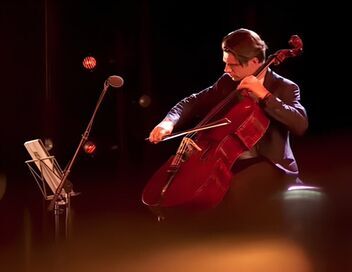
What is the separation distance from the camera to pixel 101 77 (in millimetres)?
3730

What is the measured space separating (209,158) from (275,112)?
0.32 m

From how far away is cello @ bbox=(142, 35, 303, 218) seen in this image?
2.19 meters

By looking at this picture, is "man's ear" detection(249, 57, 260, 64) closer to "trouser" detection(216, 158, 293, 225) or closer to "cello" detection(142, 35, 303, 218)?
"cello" detection(142, 35, 303, 218)

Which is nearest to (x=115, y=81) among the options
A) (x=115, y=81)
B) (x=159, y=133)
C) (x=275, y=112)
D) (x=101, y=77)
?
(x=115, y=81)

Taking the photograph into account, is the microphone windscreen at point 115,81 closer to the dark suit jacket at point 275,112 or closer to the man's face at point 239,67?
the dark suit jacket at point 275,112

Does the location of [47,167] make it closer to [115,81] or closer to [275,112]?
[115,81]

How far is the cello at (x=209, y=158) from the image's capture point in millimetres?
2191

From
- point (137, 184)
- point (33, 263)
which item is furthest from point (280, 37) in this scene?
point (33, 263)

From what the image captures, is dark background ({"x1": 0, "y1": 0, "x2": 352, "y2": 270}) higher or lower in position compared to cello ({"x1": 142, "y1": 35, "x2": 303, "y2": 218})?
higher

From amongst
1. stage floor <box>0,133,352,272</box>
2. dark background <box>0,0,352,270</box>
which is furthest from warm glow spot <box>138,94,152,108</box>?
stage floor <box>0,133,352,272</box>

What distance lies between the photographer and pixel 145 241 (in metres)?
3.29

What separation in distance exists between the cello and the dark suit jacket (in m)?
0.08

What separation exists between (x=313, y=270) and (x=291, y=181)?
1.23 ft

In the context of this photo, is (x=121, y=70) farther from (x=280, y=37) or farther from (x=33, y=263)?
(x=33, y=263)
